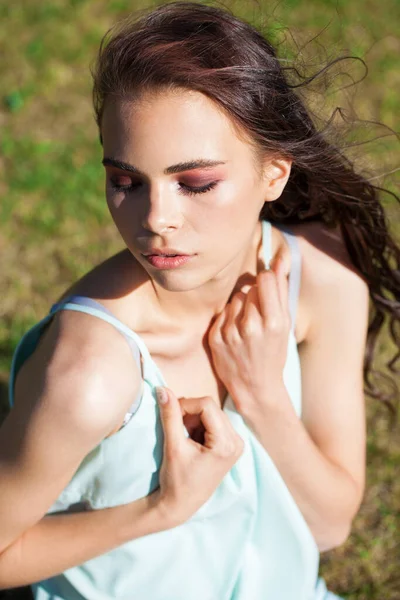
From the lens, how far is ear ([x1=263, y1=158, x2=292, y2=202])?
2.39 m

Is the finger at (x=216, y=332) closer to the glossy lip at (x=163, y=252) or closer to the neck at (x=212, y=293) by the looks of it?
the neck at (x=212, y=293)

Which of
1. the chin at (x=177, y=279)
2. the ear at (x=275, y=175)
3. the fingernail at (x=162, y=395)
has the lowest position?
the fingernail at (x=162, y=395)

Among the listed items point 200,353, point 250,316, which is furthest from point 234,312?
point 200,353

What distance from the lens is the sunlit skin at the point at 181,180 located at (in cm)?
208

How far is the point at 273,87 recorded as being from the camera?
7.61 feet

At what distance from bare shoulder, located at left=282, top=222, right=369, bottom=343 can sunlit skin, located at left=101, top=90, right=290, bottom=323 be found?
57cm

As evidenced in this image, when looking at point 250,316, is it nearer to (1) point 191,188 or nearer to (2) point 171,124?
(1) point 191,188

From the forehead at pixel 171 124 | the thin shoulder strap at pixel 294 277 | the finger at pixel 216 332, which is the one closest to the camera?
the forehead at pixel 171 124

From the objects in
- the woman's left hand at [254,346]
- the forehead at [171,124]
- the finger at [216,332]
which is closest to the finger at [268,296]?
the woman's left hand at [254,346]

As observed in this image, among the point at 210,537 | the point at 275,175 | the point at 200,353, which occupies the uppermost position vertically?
the point at 275,175

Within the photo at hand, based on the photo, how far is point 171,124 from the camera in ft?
6.79

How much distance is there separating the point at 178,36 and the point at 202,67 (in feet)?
0.40

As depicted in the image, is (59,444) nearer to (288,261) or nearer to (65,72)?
(288,261)

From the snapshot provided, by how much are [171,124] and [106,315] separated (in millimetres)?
567
